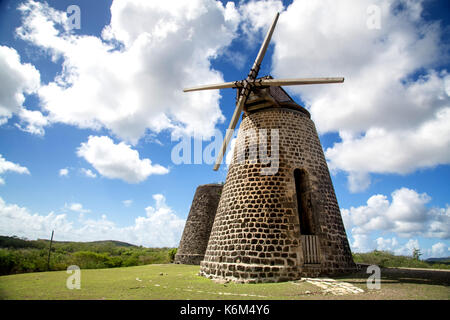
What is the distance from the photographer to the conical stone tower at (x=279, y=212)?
27.6ft

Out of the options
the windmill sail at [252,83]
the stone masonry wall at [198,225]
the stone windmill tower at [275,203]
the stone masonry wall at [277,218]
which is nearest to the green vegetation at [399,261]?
the stone masonry wall at [277,218]

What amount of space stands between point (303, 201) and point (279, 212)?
5.44ft

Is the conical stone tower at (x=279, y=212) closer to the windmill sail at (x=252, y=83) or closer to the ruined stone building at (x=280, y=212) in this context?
the ruined stone building at (x=280, y=212)

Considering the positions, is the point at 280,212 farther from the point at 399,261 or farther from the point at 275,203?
the point at 399,261

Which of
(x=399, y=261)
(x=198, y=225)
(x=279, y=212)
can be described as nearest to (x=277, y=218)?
(x=279, y=212)

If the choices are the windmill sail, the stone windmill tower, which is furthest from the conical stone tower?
the windmill sail

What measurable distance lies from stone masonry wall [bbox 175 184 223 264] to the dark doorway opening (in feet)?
41.5

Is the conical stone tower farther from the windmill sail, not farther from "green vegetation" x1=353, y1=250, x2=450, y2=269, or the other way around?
"green vegetation" x1=353, y1=250, x2=450, y2=269

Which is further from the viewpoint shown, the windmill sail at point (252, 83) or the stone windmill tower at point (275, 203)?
the windmill sail at point (252, 83)

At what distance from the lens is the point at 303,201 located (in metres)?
10.1

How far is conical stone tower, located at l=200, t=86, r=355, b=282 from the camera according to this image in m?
8.41
